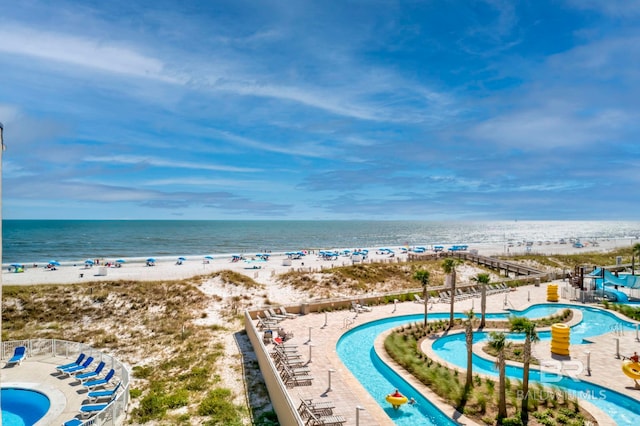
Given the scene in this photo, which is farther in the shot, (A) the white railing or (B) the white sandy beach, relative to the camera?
(B) the white sandy beach

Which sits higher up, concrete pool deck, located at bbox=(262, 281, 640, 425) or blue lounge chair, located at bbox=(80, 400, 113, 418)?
concrete pool deck, located at bbox=(262, 281, 640, 425)

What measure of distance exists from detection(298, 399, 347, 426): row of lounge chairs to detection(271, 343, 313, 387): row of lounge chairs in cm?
202

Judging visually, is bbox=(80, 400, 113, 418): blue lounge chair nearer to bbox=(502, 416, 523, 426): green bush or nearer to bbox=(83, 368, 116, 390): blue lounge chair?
bbox=(83, 368, 116, 390): blue lounge chair

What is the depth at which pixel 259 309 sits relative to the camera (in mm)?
23156

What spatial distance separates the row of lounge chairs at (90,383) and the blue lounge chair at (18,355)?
2.19m

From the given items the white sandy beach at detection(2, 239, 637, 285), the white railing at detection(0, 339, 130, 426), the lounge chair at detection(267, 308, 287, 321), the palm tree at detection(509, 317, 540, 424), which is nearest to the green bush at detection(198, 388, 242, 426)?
the white railing at detection(0, 339, 130, 426)

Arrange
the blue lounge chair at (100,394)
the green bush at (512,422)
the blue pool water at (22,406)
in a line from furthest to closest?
the blue lounge chair at (100,394) → the blue pool water at (22,406) → the green bush at (512,422)

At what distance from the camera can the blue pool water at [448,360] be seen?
1241 cm

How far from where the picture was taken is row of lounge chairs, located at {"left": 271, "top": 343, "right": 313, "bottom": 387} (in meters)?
14.2

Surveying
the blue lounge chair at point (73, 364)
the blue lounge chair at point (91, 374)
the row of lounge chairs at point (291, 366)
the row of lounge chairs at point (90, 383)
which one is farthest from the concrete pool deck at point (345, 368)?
the blue lounge chair at point (73, 364)

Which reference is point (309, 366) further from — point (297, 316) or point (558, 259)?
point (558, 259)

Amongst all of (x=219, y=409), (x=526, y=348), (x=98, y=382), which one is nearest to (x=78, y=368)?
(x=98, y=382)

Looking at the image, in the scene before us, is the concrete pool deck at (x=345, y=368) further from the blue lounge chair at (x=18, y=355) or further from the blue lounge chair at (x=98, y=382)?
the blue lounge chair at (x=18, y=355)

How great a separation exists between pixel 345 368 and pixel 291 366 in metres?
2.25
